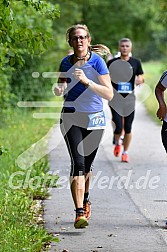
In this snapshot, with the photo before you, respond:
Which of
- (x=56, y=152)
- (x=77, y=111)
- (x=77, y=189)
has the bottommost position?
(x=56, y=152)

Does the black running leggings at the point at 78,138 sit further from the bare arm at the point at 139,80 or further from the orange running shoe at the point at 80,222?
the bare arm at the point at 139,80

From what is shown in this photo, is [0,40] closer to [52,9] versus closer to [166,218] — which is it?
[52,9]

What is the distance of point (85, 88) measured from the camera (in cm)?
746

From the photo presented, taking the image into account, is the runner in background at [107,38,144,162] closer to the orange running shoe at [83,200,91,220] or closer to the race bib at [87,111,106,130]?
the orange running shoe at [83,200,91,220]

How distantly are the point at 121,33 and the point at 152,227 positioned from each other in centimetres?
3774

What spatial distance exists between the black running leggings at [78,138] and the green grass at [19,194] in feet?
2.27

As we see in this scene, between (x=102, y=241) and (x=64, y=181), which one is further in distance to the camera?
(x=64, y=181)

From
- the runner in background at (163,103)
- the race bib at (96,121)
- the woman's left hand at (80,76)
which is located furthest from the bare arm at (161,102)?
the woman's left hand at (80,76)

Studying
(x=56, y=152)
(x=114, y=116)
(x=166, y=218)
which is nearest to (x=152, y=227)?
(x=166, y=218)

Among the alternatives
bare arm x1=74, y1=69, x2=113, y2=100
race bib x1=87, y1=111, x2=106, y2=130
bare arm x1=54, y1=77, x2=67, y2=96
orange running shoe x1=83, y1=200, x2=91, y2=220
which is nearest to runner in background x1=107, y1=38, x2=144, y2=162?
orange running shoe x1=83, y1=200, x2=91, y2=220

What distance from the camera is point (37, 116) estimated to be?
19453mm

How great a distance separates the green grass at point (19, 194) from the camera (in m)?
6.44

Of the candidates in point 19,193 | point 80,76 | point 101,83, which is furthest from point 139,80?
point 80,76

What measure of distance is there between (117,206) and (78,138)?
1614mm
